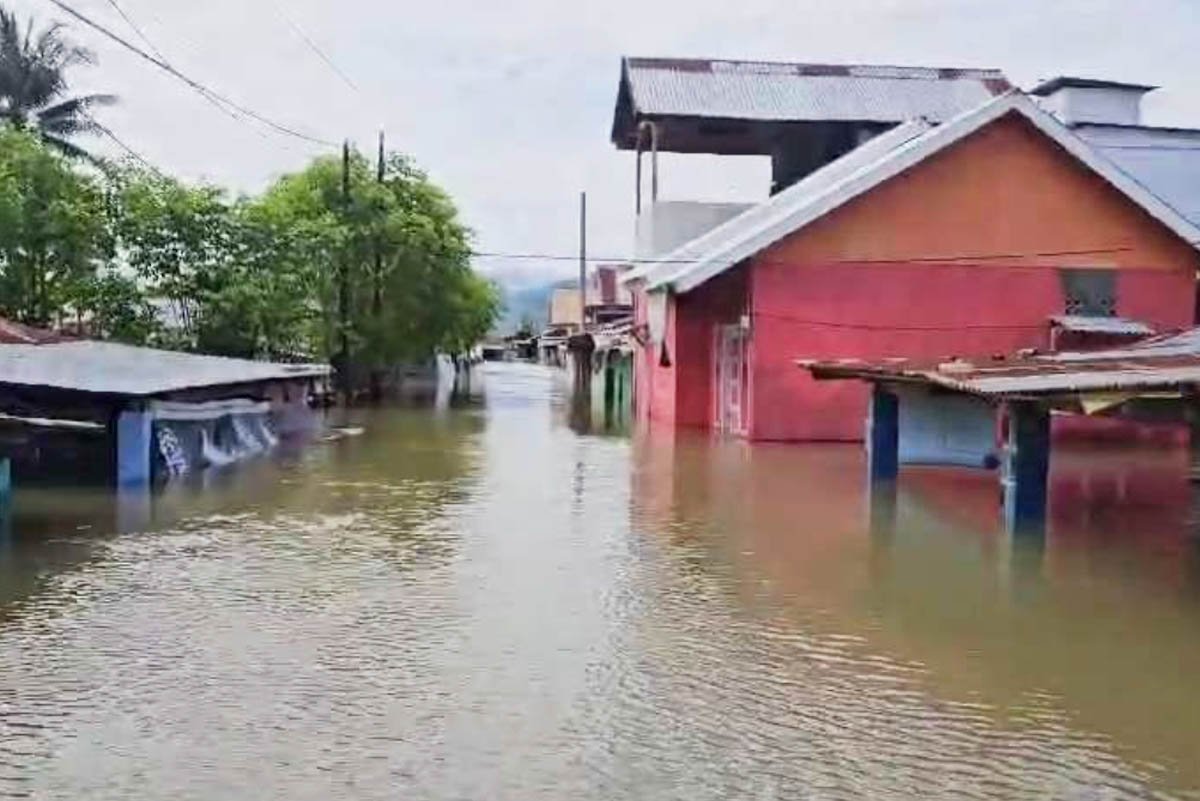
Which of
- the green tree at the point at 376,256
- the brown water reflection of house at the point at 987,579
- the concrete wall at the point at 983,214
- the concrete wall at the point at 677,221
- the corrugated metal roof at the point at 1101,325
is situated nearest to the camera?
the brown water reflection of house at the point at 987,579

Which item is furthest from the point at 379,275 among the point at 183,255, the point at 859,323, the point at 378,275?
the point at 859,323

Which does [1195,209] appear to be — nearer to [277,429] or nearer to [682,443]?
[682,443]

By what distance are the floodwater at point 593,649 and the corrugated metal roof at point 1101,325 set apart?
8.07 m

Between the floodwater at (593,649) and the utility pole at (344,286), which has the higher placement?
the utility pole at (344,286)

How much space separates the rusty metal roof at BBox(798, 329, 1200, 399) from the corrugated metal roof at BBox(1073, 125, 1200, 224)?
1340 centimetres

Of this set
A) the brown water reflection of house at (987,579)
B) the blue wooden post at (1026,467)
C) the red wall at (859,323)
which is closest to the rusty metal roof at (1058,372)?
the blue wooden post at (1026,467)

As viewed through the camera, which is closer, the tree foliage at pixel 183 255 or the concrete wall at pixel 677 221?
the tree foliage at pixel 183 255

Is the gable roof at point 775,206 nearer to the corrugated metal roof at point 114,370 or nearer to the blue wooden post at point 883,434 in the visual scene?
the corrugated metal roof at point 114,370

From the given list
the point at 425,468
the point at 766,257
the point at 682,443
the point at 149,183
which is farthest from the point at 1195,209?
the point at 149,183

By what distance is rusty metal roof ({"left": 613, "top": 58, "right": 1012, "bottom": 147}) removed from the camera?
29.2m

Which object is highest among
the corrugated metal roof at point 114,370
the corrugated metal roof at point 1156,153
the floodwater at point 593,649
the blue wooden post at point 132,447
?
the corrugated metal roof at point 1156,153

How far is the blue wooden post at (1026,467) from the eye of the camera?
40.9ft

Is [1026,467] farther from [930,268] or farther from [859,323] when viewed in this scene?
[930,268]

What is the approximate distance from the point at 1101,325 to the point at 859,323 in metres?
3.84
